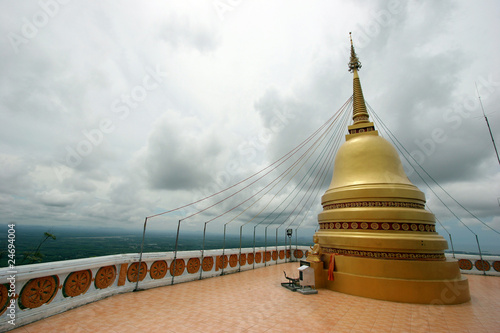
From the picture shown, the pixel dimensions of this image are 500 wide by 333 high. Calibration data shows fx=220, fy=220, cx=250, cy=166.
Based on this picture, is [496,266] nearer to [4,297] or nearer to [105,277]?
[105,277]

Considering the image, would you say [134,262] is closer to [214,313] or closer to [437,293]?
[214,313]

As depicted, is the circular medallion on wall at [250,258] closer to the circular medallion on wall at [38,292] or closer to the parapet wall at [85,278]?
the parapet wall at [85,278]

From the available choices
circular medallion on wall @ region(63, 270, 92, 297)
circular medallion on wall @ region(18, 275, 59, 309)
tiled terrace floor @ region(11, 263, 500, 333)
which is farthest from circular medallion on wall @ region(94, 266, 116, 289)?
circular medallion on wall @ region(18, 275, 59, 309)

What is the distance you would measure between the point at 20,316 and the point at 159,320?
309 centimetres

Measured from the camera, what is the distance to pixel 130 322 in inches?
224

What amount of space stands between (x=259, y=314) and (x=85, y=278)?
5394 mm

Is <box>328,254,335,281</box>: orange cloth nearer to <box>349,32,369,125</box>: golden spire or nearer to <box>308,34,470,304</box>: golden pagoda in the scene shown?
<box>308,34,470,304</box>: golden pagoda

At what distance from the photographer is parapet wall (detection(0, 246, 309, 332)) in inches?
201

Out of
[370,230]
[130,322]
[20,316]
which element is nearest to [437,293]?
[370,230]

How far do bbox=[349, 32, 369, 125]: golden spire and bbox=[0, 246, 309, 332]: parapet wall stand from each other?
38.8 ft

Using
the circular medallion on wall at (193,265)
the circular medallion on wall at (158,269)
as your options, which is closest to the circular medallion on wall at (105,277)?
the circular medallion on wall at (158,269)

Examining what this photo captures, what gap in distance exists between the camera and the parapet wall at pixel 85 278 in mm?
5105

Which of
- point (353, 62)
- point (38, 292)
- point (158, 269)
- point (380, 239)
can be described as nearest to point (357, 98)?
point (353, 62)

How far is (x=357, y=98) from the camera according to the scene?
14961 mm
